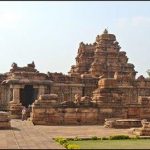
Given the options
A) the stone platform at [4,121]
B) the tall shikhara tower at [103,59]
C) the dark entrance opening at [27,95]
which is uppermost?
the tall shikhara tower at [103,59]

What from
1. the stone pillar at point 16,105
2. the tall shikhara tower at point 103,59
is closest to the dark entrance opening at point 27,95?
the stone pillar at point 16,105

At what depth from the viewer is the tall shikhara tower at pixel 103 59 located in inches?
1857

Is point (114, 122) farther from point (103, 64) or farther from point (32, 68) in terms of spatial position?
point (103, 64)

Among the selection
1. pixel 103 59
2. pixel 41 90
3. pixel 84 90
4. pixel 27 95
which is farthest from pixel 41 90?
pixel 103 59

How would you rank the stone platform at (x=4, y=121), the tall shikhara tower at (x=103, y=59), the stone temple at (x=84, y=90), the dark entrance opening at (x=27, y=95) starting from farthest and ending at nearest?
1. the tall shikhara tower at (x=103, y=59)
2. the dark entrance opening at (x=27, y=95)
3. the stone temple at (x=84, y=90)
4. the stone platform at (x=4, y=121)

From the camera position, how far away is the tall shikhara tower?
1857 inches

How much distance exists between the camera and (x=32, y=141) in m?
14.1

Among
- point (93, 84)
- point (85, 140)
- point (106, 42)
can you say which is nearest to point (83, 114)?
point (85, 140)

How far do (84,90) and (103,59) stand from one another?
858 centimetres

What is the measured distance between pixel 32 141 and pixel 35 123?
10345 millimetres

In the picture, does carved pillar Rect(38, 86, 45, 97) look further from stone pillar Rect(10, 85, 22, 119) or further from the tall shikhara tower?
the tall shikhara tower

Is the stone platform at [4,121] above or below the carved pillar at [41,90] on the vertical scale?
below

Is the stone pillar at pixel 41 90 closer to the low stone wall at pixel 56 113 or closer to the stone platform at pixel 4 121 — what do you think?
the low stone wall at pixel 56 113

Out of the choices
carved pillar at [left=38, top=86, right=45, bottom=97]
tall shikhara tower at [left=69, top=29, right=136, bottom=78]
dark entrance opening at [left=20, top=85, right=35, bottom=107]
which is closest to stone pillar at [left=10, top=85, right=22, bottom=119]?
carved pillar at [left=38, top=86, right=45, bottom=97]
